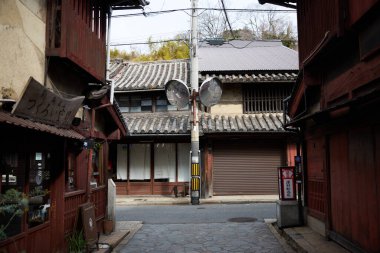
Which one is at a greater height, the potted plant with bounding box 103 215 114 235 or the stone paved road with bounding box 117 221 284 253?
the potted plant with bounding box 103 215 114 235

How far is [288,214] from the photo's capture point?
13695mm

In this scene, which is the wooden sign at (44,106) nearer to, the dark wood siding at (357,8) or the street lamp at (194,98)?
the dark wood siding at (357,8)

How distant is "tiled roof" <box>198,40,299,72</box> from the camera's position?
2805 cm

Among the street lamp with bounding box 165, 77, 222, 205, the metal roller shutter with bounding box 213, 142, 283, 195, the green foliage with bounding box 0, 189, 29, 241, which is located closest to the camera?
the green foliage with bounding box 0, 189, 29, 241

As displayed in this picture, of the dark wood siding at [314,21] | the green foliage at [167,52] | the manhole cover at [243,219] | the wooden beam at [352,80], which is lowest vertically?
the manhole cover at [243,219]

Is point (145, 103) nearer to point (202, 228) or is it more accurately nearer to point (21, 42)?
point (202, 228)

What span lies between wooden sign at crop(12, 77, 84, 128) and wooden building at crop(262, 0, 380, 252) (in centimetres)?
542

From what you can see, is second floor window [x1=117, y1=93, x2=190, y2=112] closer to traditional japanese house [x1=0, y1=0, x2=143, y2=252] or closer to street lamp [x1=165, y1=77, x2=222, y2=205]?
street lamp [x1=165, y1=77, x2=222, y2=205]

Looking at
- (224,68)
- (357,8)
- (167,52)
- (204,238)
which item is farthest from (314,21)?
(167,52)

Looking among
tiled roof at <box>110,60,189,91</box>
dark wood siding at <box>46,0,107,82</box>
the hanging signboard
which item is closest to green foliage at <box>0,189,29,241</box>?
dark wood siding at <box>46,0,107,82</box>

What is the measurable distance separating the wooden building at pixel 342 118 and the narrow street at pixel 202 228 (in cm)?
220

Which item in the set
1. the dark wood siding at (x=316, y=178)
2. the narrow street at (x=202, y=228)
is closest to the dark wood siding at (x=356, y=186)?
the dark wood siding at (x=316, y=178)

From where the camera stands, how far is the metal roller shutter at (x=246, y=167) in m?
25.8

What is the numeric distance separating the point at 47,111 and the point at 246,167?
63.7 feet
